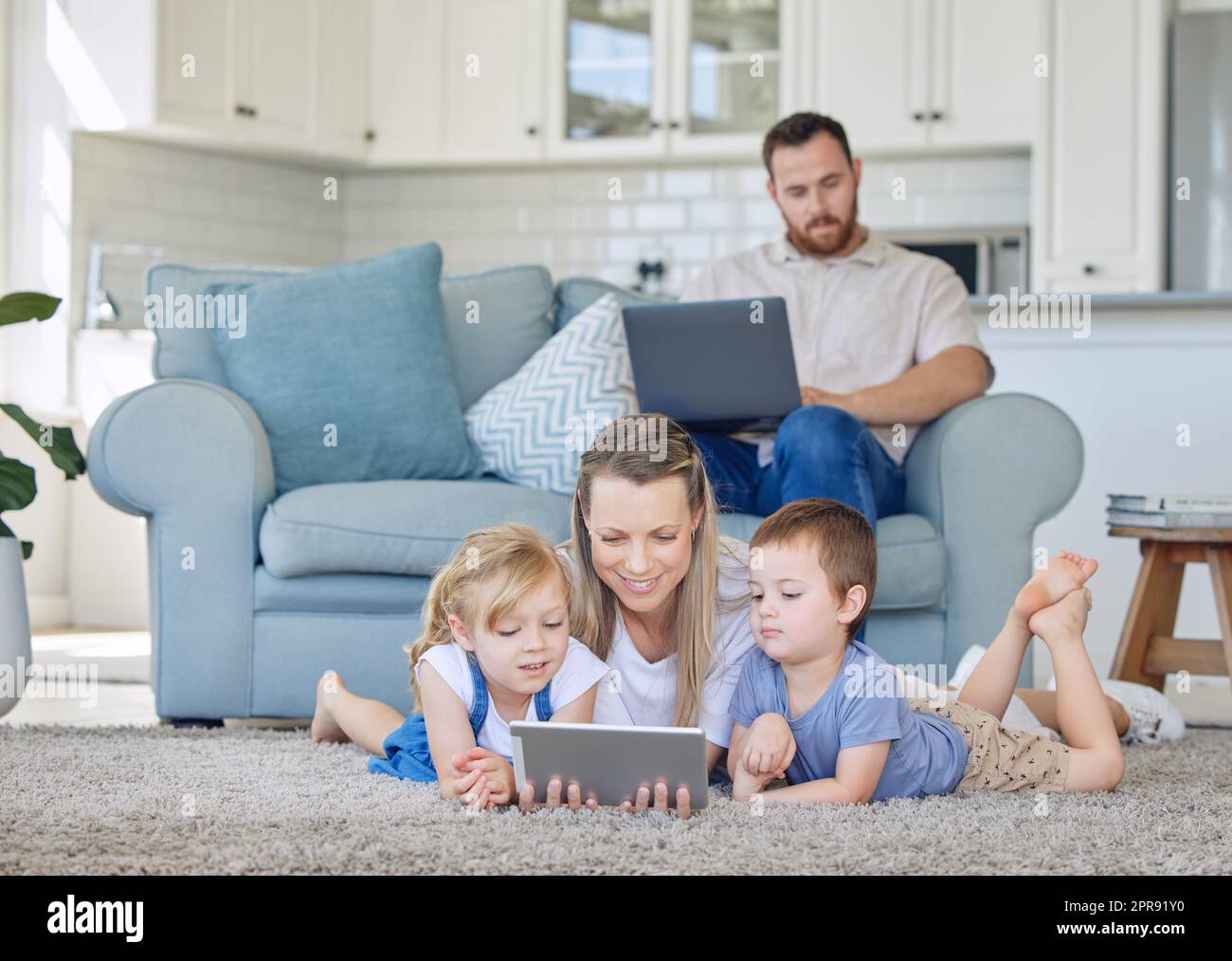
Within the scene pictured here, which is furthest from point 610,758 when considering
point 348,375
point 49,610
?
point 49,610

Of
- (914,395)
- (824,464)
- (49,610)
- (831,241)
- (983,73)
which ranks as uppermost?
(983,73)

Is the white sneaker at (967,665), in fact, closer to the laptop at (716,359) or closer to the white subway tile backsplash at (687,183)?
the laptop at (716,359)

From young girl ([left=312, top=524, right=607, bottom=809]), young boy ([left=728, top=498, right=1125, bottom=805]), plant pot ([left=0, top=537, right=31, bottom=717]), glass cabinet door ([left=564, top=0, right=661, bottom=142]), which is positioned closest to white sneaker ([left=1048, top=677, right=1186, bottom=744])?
young boy ([left=728, top=498, right=1125, bottom=805])

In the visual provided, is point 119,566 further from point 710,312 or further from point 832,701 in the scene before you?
point 832,701

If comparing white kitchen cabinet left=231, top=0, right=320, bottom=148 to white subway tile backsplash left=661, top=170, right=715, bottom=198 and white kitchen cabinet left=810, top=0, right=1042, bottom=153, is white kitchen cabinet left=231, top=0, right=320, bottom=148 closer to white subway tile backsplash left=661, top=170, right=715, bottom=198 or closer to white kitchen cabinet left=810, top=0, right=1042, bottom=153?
white subway tile backsplash left=661, top=170, right=715, bottom=198

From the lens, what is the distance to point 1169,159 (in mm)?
4270

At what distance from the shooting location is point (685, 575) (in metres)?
1.84

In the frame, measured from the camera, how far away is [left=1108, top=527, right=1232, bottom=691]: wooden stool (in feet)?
9.34

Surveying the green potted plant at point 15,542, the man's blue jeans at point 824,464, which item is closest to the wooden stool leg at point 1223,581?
the man's blue jeans at point 824,464

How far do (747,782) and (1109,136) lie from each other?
3.17 meters

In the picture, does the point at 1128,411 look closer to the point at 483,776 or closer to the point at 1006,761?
the point at 1006,761

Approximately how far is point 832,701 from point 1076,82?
10.2ft
